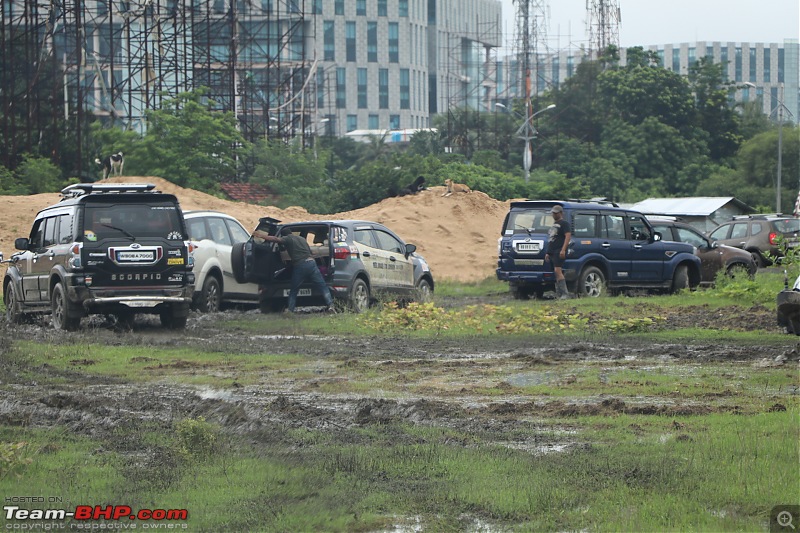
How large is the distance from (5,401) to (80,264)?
6.59 metres

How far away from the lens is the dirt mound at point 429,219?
33.9 m

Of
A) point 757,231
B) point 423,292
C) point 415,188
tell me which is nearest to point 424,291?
point 423,292

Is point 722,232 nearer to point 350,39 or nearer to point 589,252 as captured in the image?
point 589,252

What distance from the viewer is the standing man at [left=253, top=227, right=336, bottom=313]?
20000 millimetres

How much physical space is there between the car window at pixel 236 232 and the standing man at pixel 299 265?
1.58 meters

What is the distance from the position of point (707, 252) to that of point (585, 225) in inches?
191

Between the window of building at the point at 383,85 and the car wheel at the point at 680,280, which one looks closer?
the car wheel at the point at 680,280

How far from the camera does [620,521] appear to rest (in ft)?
21.2

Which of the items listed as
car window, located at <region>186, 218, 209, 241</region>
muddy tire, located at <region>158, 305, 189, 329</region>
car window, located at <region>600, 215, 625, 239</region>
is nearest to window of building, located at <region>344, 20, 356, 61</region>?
car window, located at <region>600, 215, 625, 239</region>

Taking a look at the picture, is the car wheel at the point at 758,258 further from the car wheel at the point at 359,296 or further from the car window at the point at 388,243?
the car wheel at the point at 359,296

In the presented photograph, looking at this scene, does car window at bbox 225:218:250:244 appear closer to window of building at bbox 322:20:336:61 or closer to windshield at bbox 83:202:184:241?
windshield at bbox 83:202:184:241

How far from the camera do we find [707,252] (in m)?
26.9

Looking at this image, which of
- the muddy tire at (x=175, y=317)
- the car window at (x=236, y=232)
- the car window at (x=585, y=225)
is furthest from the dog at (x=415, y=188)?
the muddy tire at (x=175, y=317)

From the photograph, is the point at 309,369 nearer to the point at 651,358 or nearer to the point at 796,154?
the point at 651,358
